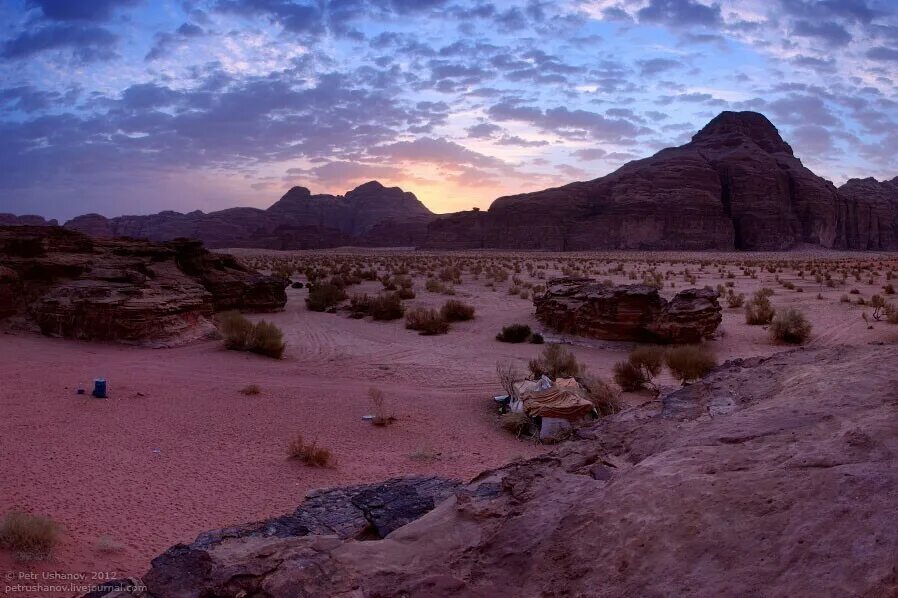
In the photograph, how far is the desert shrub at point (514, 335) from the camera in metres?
15.6

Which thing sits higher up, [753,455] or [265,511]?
[753,455]

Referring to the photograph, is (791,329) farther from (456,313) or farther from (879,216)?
(879,216)

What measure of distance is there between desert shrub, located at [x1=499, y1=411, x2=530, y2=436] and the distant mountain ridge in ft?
288

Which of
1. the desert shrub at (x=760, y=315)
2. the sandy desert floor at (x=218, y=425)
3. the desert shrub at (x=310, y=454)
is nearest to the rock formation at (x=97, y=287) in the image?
the sandy desert floor at (x=218, y=425)

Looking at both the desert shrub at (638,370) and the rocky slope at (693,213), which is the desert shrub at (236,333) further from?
the rocky slope at (693,213)

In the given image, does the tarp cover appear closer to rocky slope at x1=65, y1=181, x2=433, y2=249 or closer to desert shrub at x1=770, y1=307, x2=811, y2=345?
desert shrub at x1=770, y1=307, x2=811, y2=345

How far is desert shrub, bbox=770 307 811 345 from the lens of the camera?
14.3 meters

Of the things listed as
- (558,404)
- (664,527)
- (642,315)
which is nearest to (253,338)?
(558,404)

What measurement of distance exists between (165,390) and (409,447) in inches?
176

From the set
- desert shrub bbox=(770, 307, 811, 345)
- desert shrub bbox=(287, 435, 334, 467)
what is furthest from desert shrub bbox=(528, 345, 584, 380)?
desert shrub bbox=(770, 307, 811, 345)

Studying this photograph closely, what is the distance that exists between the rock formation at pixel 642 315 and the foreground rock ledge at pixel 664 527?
Answer: 34.0 feet

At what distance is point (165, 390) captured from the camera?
31.7 feet

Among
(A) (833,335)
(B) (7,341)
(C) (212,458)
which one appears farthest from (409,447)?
(A) (833,335)

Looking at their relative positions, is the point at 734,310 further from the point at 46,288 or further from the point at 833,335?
the point at 46,288
